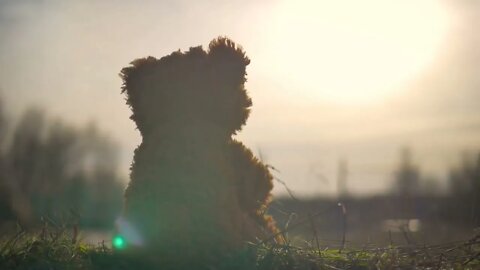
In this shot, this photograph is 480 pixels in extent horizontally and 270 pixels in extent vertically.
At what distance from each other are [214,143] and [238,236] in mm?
732

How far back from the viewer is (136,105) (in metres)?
5.62

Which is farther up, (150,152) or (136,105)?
(136,105)

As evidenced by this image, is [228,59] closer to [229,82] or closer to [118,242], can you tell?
[229,82]

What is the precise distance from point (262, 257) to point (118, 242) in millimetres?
1073

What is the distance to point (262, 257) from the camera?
4.67 meters

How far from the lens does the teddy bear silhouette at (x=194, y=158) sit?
496 cm

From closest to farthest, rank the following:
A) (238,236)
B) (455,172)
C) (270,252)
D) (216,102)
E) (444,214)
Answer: (270,252) < (238,236) < (216,102) < (455,172) < (444,214)

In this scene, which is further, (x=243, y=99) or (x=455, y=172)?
(x=455, y=172)

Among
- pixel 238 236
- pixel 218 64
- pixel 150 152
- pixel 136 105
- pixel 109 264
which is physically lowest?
pixel 109 264

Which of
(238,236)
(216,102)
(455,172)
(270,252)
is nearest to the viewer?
(270,252)

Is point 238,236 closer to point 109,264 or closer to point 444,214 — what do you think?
point 109,264

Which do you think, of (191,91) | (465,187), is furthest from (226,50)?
(465,187)

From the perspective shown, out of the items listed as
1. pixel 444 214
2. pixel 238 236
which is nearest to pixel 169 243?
pixel 238 236

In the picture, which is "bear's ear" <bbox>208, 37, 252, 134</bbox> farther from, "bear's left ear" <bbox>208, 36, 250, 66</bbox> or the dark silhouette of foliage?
the dark silhouette of foliage
